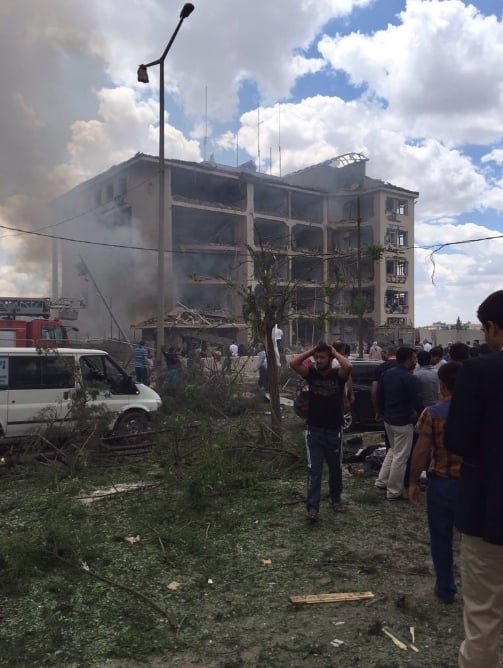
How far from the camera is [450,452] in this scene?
244 centimetres

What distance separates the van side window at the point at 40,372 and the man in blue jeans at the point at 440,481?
597 centimetres

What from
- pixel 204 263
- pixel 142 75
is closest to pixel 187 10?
pixel 142 75

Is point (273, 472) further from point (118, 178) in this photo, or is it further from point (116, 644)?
point (118, 178)

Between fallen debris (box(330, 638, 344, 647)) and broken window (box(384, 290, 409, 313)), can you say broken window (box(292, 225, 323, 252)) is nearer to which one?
broken window (box(384, 290, 409, 313))

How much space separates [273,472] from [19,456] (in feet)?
11.3

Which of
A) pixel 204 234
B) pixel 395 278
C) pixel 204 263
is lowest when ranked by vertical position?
pixel 395 278

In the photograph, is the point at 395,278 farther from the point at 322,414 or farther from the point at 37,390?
the point at 322,414

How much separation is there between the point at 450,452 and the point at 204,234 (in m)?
42.3

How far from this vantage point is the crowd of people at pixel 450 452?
230 centimetres

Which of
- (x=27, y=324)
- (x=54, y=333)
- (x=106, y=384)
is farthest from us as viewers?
(x=54, y=333)

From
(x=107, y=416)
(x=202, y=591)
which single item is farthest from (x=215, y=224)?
(x=202, y=591)

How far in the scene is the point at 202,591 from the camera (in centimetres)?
394

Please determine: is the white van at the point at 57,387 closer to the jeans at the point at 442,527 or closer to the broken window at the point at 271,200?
the jeans at the point at 442,527

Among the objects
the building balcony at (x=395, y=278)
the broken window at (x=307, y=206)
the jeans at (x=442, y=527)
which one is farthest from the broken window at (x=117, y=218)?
the jeans at (x=442, y=527)
